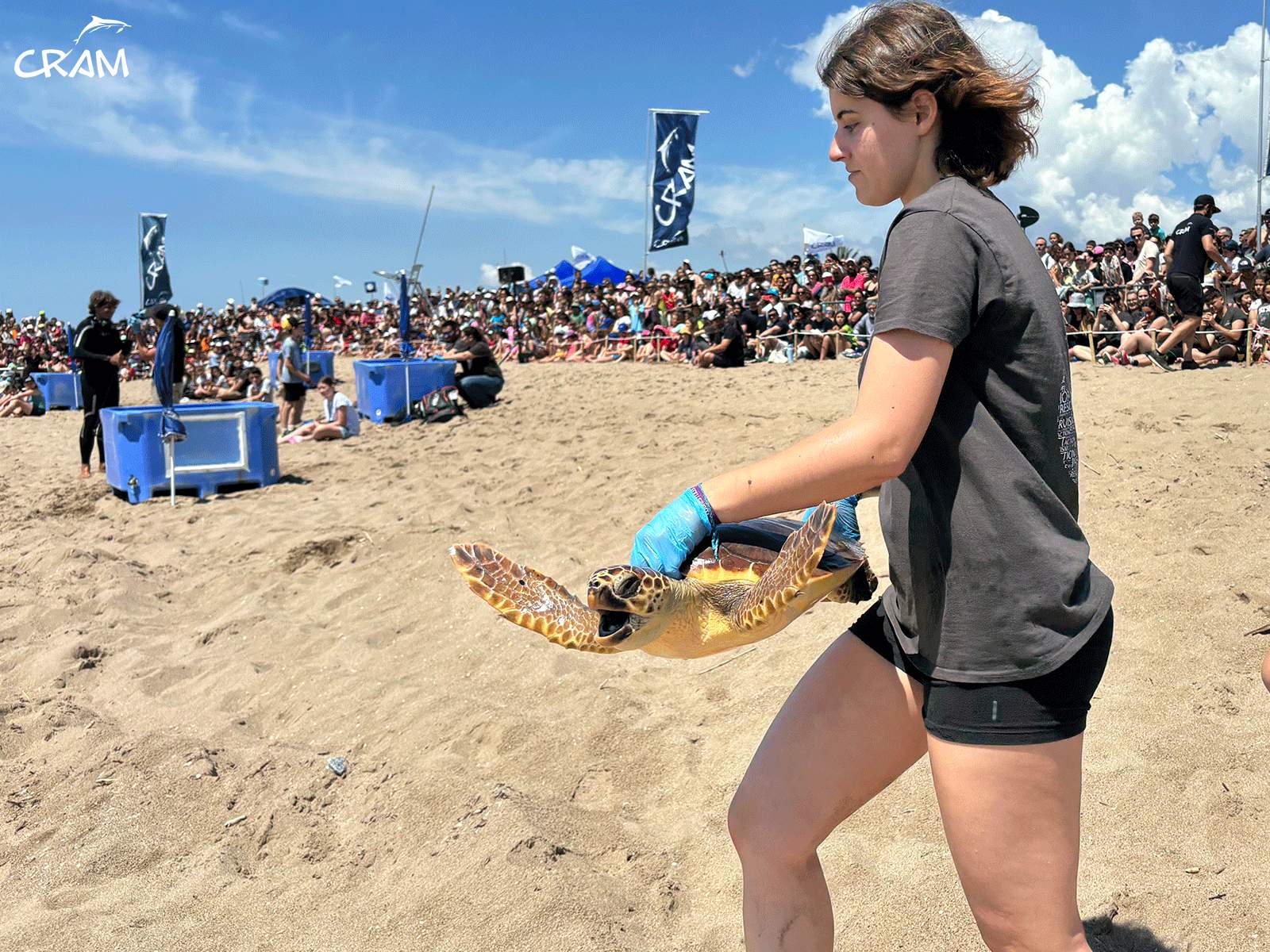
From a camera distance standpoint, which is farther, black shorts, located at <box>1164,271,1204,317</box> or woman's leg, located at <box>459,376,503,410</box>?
woman's leg, located at <box>459,376,503,410</box>

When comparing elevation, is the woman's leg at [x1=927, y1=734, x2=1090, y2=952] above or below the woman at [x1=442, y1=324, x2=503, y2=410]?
below

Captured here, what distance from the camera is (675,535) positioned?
1.43m

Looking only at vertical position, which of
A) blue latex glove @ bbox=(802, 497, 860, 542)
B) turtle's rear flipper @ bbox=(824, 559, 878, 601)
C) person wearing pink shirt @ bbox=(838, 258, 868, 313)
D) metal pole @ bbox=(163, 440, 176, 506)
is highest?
person wearing pink shirt @ bbox=(838, 258, 868, 313)

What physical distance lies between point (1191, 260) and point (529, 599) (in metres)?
8.83

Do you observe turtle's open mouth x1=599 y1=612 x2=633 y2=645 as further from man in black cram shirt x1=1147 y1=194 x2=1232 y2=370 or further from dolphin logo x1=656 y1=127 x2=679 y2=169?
dolphin logo x1=656 y1=127 x2=679 y2=169

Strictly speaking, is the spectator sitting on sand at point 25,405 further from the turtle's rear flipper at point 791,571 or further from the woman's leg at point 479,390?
the turtle's rear flipper at point 791,571

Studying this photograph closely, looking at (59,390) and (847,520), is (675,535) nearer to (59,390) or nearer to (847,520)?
(847,520)

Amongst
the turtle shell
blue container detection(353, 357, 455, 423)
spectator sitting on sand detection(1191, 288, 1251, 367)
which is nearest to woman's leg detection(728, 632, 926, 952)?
the turtle shell

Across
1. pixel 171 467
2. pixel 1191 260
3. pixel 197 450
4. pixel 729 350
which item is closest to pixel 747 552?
pixel 171 467

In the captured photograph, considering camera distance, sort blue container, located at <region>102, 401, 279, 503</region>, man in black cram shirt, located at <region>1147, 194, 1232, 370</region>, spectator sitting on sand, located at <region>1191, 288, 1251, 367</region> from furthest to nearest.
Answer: spectator sitting on sand, located at <region>1191, 288, 1251, 367</region>, man in black cram shirt, located at <region>1147, 194, 1232, 370</region>, blue container, located at <region>102, 401, 279, 503</region>

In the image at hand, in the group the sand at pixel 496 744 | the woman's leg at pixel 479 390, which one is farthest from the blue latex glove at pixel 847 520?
the woman's leg at pixel 479 390

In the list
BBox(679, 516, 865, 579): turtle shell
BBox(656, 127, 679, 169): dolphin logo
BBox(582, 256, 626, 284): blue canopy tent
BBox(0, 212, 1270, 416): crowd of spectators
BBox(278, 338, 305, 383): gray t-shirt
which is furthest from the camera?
BBox(582, 256, 626, 284): blue canopy tent

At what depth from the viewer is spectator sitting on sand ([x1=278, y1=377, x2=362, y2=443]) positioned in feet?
36.1

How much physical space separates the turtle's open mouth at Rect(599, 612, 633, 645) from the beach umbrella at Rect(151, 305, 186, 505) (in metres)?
7.26
